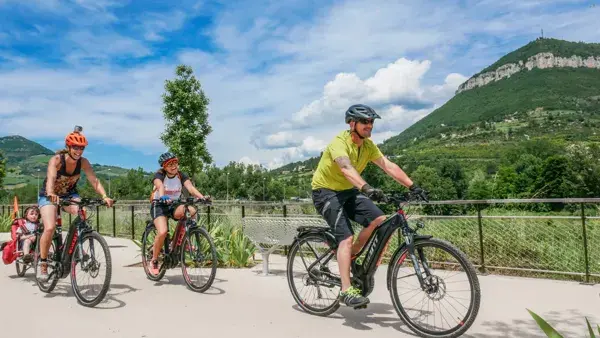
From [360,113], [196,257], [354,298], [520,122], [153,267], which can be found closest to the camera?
[354,298]

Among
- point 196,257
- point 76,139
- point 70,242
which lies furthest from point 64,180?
point 196,257

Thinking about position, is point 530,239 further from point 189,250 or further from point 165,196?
point 165,196

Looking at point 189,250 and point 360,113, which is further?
point 189,250

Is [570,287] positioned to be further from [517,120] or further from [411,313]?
[517,120]

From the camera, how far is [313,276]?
15.5 feet

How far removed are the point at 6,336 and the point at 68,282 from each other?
2497mm

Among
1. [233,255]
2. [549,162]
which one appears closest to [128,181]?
[549,162]

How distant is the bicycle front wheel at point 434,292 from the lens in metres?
3.59

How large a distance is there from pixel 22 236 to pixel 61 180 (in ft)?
5.53

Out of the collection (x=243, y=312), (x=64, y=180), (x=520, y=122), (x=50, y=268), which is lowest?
(x=243, y=312)

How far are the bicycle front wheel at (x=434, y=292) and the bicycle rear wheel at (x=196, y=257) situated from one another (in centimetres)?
237

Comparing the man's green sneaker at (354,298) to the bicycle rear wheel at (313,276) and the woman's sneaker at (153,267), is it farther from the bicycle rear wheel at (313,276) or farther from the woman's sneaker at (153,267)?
the woman's sneaker at (153,267)

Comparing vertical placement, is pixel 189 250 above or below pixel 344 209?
below

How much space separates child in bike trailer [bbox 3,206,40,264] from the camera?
6512 mm
